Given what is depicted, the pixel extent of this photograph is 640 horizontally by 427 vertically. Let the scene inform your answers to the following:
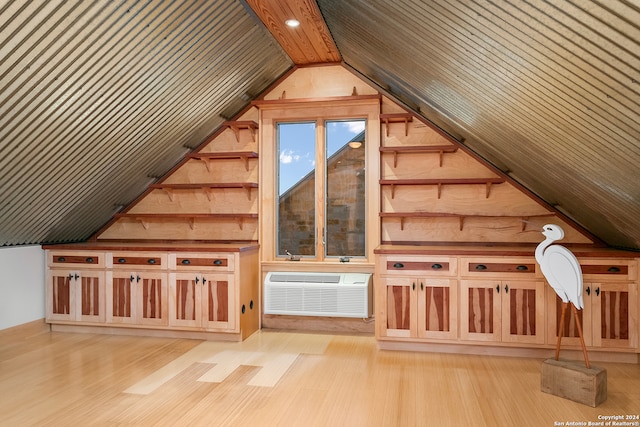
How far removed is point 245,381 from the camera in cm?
314

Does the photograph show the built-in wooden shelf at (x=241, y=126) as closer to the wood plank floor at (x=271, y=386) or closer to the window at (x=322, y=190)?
the window at (x=322, y=190)

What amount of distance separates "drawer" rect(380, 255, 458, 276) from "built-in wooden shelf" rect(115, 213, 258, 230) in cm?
160

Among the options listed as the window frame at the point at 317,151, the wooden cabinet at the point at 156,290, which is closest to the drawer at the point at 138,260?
the wooden cabinet at the point at 156,290

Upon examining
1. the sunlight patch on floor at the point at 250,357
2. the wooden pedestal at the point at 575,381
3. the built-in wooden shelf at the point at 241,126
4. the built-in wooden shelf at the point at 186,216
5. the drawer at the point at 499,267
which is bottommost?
the sunlight patch on floor at the point at 250,357

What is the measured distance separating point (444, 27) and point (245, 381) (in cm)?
259

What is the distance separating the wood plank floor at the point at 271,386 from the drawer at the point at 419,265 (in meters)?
0.70

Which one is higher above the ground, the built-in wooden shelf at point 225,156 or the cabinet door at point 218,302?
the built-in wooden shelf at point 225,156

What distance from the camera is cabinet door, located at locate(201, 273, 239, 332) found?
4102 mm

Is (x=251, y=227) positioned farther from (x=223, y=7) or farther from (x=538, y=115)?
(x=538, y=115)

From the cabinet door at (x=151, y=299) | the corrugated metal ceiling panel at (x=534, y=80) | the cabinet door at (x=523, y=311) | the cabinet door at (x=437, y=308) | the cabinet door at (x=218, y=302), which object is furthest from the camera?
the cabinet door at (x=151, y=299)

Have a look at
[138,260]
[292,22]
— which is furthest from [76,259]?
[292,22]

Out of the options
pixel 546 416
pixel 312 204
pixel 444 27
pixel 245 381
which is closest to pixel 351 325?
pixel 312 204

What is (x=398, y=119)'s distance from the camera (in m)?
4.46

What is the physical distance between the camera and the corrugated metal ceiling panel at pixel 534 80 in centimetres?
174
